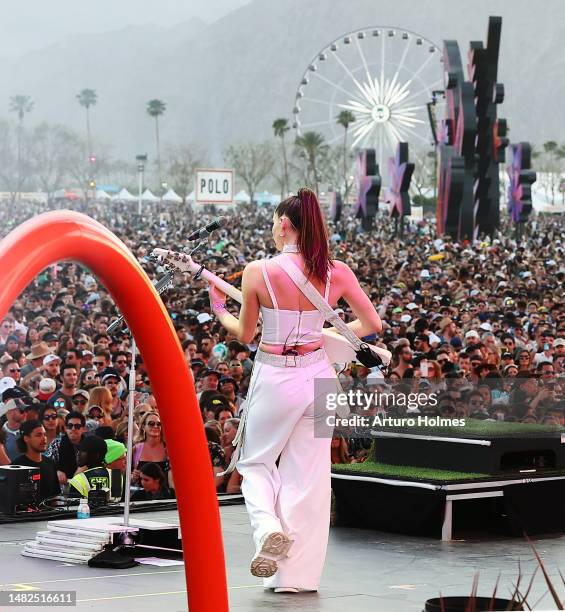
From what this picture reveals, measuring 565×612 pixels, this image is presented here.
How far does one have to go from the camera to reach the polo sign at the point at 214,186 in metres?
31.8

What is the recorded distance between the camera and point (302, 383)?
19.5 feet

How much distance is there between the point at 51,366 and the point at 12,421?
238cm

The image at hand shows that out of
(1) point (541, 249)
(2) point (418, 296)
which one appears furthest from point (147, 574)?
(1) point (541, 249)

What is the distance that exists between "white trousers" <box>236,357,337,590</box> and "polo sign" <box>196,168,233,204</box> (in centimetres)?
2574

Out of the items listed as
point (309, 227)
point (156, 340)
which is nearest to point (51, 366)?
point (309, 227)

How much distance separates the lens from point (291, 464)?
19.7 ft

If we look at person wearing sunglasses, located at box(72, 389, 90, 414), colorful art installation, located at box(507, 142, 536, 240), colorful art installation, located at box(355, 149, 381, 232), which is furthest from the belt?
colorful art installation, located at box(355, 149, 381, 232)

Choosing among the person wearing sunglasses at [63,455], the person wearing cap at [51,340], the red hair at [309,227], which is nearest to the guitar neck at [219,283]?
the red hair at [309,227]

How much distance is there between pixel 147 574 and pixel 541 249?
1373 inches

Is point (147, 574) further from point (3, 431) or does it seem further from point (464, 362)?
point (464, 362)

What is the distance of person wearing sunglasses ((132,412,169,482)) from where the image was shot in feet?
30.5

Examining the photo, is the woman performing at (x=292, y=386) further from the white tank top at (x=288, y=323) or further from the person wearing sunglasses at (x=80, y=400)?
the person wearing sunglasses at (x=80, y=400)

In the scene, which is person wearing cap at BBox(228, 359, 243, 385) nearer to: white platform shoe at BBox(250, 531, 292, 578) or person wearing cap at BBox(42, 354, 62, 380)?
person wearing cap at BBox(42, 354, 62, 380)

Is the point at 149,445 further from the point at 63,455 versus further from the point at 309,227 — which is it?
the point at 309,227
